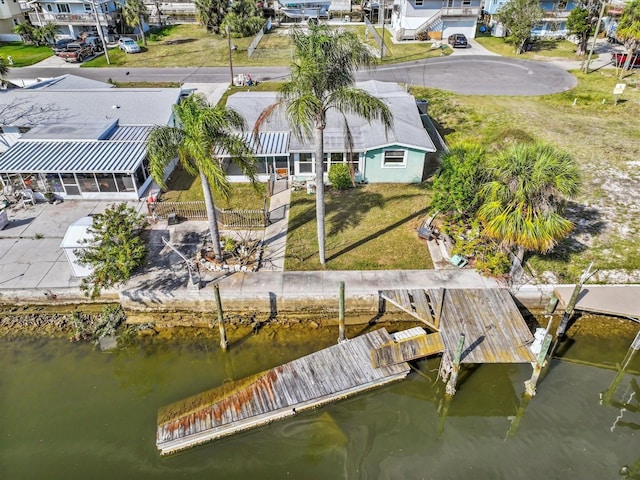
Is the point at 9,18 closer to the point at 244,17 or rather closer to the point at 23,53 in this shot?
the point at 23,53

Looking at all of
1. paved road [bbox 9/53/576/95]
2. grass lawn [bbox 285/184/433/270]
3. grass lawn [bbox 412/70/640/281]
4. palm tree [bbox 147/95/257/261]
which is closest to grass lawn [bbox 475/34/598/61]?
paved road [bbox 9/53/576/95]

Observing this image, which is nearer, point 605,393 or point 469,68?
point 605,393

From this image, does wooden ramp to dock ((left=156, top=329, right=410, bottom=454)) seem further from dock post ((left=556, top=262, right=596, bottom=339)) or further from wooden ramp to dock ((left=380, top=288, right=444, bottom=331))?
dock post ((left=556, top=262, right=596, bottom=339))

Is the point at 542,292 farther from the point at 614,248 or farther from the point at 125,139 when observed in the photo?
the point at 125,139

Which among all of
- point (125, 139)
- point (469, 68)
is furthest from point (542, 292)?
point (469, 68)

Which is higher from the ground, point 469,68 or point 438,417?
point 469,68

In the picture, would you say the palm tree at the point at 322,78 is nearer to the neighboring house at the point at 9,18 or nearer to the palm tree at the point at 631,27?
the palm tree at the point at 631,27

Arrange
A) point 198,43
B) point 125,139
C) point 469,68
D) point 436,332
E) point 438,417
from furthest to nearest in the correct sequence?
point 198,43, point 469,68, point 125,139, point 436,332, point 438,417

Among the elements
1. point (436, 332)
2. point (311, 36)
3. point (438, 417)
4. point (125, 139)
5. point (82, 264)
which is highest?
point (311, 36)
